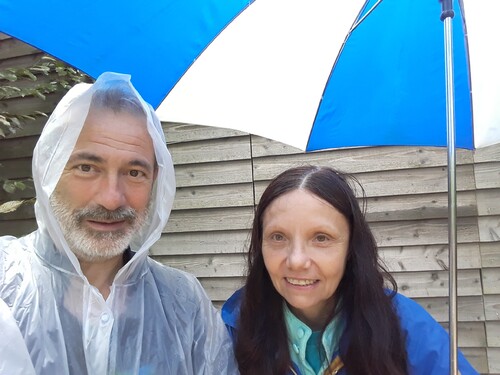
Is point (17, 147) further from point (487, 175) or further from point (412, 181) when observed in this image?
point (487, 175)

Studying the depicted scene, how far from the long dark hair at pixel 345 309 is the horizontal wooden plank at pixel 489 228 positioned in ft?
3.87

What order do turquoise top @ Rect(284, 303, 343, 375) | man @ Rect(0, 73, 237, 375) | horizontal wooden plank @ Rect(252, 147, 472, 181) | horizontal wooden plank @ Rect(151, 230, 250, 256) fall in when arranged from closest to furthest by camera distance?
man @ Rect(0, 73, 237, 375)
turquoise top @ Rect(284, 303, 343, 375)
horizontal wooden plank @ Rect(252, 147, 472, 181)
horizontal wooden plank @ Rect(151, 230, 250, 256)

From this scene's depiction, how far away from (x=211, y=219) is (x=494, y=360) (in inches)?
68.6

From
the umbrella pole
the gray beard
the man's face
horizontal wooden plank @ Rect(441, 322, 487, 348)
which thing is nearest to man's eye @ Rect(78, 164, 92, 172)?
the man's face

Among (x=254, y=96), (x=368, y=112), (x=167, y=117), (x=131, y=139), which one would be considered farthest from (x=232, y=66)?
(x=368, y=112)

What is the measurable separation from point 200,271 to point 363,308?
167 centimetres

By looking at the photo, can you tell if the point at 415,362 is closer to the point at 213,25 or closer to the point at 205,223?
the point at 213,25

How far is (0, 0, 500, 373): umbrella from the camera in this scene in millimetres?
1479

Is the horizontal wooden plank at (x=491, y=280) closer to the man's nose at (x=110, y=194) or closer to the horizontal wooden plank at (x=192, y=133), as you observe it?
the horizontal wooden plank at (x=192, y=133)

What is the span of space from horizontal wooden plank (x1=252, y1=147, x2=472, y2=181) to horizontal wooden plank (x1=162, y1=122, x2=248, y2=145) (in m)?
0.23

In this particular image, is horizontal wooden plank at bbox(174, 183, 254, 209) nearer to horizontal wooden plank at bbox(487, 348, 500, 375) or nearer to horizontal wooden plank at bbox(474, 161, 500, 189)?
horizontal wooden plank at bbox(474, 161, 500, 189)

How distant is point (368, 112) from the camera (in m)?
1.73

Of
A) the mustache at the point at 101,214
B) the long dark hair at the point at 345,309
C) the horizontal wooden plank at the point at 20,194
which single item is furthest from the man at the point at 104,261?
the horizontal wooden plank at the point at 20,194

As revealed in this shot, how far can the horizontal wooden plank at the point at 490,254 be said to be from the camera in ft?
8.46
